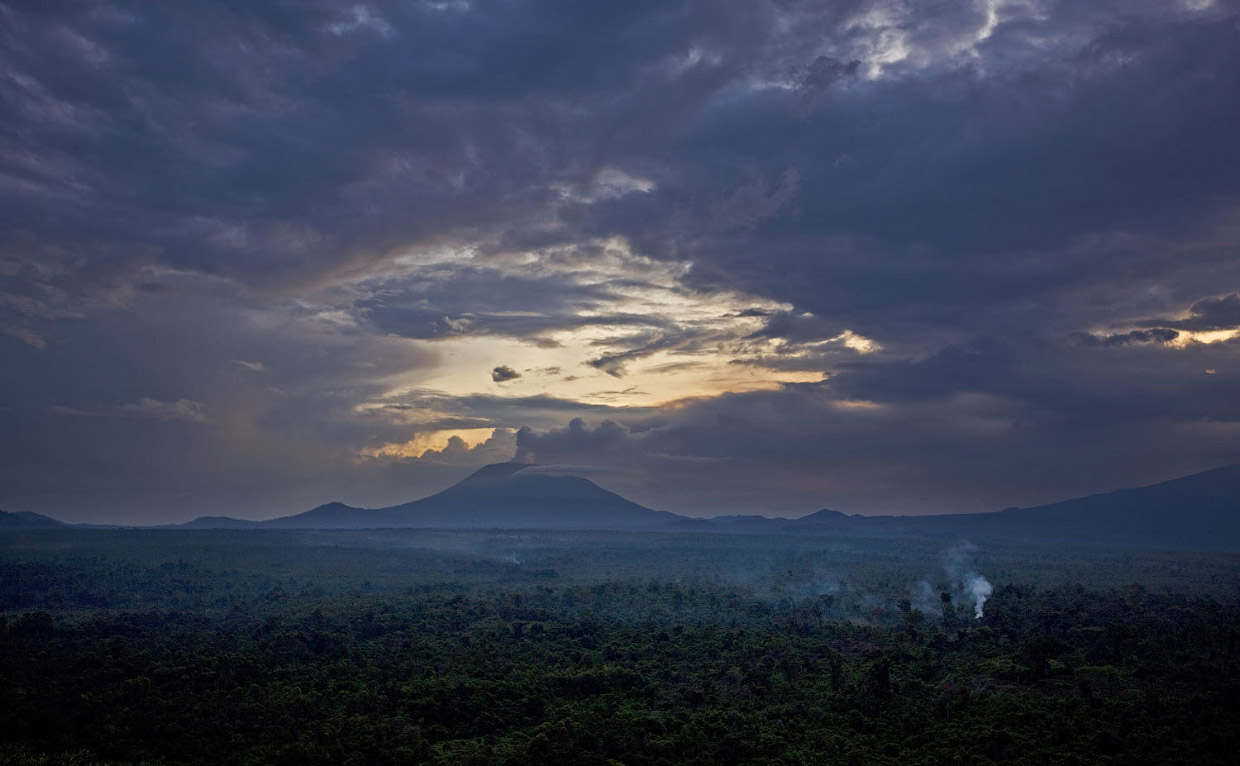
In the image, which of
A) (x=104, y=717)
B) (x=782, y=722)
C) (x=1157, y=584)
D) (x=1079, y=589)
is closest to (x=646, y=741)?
(x=782, y=722)

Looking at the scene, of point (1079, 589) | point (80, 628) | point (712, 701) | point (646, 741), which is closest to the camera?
point (646, 741)

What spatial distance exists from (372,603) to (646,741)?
297ft

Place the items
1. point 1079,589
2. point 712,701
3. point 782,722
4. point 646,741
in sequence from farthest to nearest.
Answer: point 1079,589 → point 712,701 → point 782,722 → point 646,741

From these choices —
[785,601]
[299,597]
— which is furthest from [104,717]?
[785,601]

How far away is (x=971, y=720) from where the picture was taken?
6147cm

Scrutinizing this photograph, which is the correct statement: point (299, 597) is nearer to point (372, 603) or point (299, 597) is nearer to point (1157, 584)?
point (372, 603)

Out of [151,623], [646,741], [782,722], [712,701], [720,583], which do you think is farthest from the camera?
[720,583]

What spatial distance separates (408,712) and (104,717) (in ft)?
74.5

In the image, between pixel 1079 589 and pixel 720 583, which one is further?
pixel 720 583

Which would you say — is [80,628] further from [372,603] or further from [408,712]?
[408,712]

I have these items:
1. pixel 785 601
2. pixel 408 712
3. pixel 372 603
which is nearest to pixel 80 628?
pixel 372 603

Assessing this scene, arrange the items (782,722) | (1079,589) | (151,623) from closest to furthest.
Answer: (782,722)
(151,623)
(1079,589)

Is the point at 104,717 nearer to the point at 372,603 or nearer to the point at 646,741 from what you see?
the point at 646,741

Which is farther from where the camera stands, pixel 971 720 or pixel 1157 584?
pixel 1157 584
